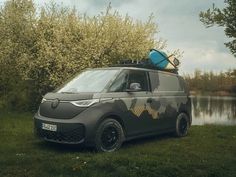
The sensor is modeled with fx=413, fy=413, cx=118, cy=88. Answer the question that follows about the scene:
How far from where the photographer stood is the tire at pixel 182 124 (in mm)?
12109

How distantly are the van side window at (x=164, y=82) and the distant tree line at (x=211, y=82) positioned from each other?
52524 millimetres

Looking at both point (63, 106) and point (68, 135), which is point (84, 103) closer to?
point (63, 106)

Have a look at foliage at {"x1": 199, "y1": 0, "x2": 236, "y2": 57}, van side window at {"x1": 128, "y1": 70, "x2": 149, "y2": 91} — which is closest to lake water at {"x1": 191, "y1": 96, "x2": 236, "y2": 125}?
foliage at {"x1": 199, "y1": 0, "x2": 236, "y2": 57}

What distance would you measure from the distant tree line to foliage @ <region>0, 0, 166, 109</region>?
139 ft

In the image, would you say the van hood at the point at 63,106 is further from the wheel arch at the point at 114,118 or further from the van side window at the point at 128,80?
the van side window at the point at 128,80

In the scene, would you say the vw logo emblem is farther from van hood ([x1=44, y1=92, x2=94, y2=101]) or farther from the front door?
the front door

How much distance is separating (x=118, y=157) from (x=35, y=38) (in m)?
16.1

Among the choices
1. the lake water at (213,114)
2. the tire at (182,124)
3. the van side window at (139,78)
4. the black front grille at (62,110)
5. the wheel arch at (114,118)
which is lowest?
the lake water at (213,114)

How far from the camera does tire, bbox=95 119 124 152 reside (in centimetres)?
923

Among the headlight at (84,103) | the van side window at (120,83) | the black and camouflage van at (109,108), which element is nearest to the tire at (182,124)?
the black and camouflage van at (109,108)

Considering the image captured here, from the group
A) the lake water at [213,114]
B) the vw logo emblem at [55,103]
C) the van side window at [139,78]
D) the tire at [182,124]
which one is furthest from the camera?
the lake water at [213,114]

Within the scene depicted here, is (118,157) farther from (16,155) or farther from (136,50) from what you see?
(136,50)

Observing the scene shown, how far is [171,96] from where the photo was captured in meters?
11.8

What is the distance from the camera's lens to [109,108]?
953 centimetres
